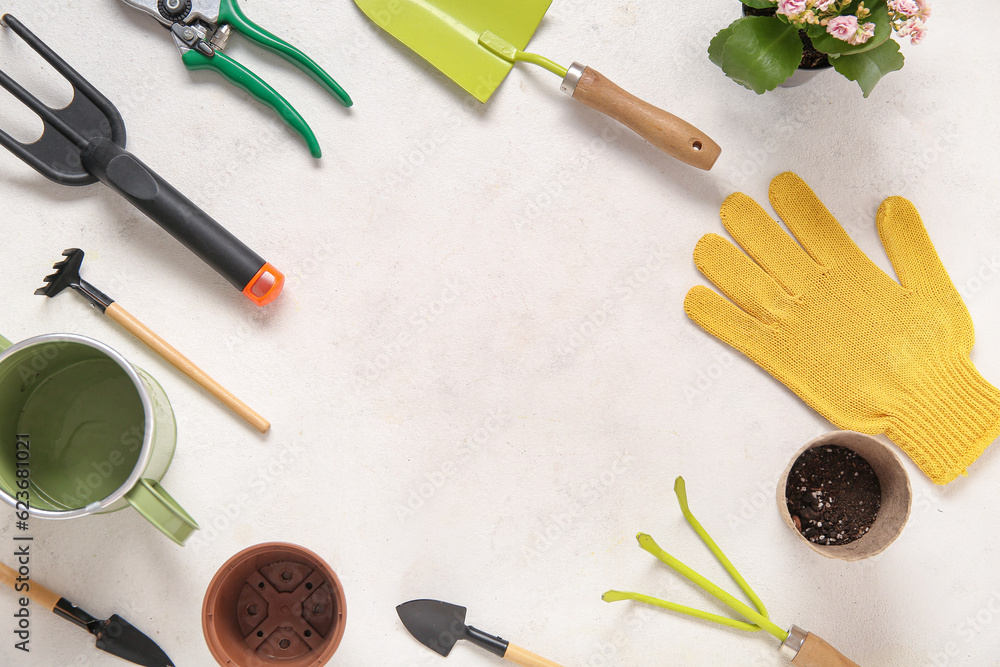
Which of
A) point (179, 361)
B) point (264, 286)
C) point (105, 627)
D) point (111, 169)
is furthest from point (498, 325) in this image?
point (105, 627)

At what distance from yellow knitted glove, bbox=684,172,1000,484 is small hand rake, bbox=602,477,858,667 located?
249 mm

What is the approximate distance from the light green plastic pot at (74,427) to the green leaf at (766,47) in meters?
0.83

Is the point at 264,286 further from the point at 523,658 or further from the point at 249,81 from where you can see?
the point at 523,658

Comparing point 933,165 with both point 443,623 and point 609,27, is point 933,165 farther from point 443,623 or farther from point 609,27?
point 443,623

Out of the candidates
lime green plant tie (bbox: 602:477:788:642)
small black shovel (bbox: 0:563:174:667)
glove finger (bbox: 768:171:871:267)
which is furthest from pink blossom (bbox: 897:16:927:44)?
small black shovel (bbox: 0:563:174:667)

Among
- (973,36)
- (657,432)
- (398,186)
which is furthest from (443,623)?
(973,36)

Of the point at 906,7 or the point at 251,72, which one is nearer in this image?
the point at 906,7

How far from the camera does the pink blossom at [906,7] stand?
709mm

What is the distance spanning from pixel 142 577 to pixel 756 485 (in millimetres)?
865

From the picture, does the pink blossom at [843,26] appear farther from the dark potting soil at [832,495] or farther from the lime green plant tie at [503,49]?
the dark potting soil at [832,495]

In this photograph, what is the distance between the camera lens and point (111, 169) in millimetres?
796

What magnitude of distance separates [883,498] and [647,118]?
0.60m

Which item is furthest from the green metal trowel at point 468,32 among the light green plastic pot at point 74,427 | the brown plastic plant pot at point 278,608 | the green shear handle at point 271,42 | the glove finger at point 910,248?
the brown plastic plant pot at point 278,608

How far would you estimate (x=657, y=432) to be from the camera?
2.96 feet
